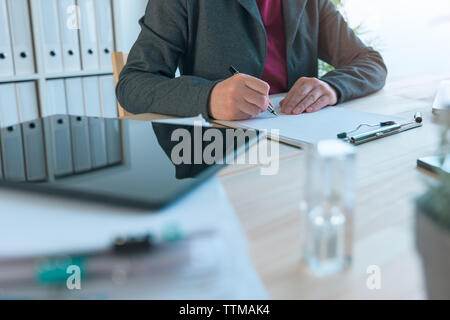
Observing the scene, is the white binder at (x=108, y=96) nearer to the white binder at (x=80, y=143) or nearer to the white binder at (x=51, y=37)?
the white binder at (x=51, y=37)

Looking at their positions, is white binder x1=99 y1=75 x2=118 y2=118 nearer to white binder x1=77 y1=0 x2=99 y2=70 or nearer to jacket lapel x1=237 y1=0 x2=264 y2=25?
white binder x1=77 y1=0 x2=99 y2=70

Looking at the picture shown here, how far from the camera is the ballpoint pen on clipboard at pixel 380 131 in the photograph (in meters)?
0.72

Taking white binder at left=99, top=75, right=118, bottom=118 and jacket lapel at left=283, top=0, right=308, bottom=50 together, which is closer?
jacket lapel at left=283, top=0, right=308, bottom=50

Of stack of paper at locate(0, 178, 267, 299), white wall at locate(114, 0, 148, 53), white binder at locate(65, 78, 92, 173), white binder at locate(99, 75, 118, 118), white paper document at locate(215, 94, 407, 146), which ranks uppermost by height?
white wall at locate(114, 0, 148, 53)

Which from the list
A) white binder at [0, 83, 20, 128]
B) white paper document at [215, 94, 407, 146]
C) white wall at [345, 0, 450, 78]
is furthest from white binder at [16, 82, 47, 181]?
white wall at [345, 0, 450, 78]

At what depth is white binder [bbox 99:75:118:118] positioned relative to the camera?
6.45 ft

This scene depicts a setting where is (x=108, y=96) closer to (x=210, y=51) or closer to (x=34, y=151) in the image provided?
(x=210, y=51)

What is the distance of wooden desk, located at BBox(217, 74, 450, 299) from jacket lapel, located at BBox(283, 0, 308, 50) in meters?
0.66

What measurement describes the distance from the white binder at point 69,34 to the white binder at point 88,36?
0.02 meters

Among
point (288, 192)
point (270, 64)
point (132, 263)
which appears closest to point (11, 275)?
point (132, 263)

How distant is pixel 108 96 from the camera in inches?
78.8

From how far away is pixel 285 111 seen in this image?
3.10 feet

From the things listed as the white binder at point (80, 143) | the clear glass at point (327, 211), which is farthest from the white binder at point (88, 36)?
the clear glass at point (327, 211)
